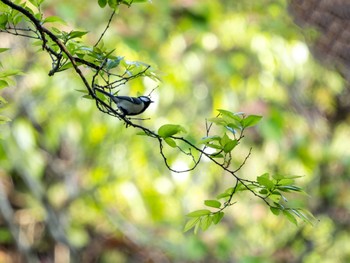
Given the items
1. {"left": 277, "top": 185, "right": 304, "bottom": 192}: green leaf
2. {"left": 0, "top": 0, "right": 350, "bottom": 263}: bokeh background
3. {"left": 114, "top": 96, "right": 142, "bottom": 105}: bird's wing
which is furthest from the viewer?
{"left": 0, "top": 0, "right": 350, "bottom": 263}: bokeh background

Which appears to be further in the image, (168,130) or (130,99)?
(130,99)

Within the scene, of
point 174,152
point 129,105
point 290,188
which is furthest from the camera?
point 174,152

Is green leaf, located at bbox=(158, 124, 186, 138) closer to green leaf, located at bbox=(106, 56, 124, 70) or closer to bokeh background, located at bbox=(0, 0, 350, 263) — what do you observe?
green leaf, located at bbox=(106, 56, 124, 70)

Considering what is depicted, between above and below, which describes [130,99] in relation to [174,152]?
below

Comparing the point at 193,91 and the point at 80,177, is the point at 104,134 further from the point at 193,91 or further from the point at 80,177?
the point at 193,91

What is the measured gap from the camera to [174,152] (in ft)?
6.68

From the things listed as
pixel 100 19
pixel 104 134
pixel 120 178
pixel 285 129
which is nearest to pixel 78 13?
pixel 100 19

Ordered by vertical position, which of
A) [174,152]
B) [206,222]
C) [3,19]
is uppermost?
[174,152]

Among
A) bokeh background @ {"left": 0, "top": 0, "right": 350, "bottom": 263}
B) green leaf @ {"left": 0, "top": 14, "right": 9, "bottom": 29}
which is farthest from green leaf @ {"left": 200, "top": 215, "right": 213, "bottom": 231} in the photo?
bokeh background @ {"left": 0, "top": 0, "right": 350, "bottom": 263}

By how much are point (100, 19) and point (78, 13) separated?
0.16 meters

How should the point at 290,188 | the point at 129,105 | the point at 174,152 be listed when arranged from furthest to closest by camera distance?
1. the point at 174,152
2. the point at 129,105
3. the point at 290,188

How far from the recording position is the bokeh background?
1.95 m

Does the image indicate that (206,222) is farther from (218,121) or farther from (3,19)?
(3,19)

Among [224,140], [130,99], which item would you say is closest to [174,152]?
[130,99]
